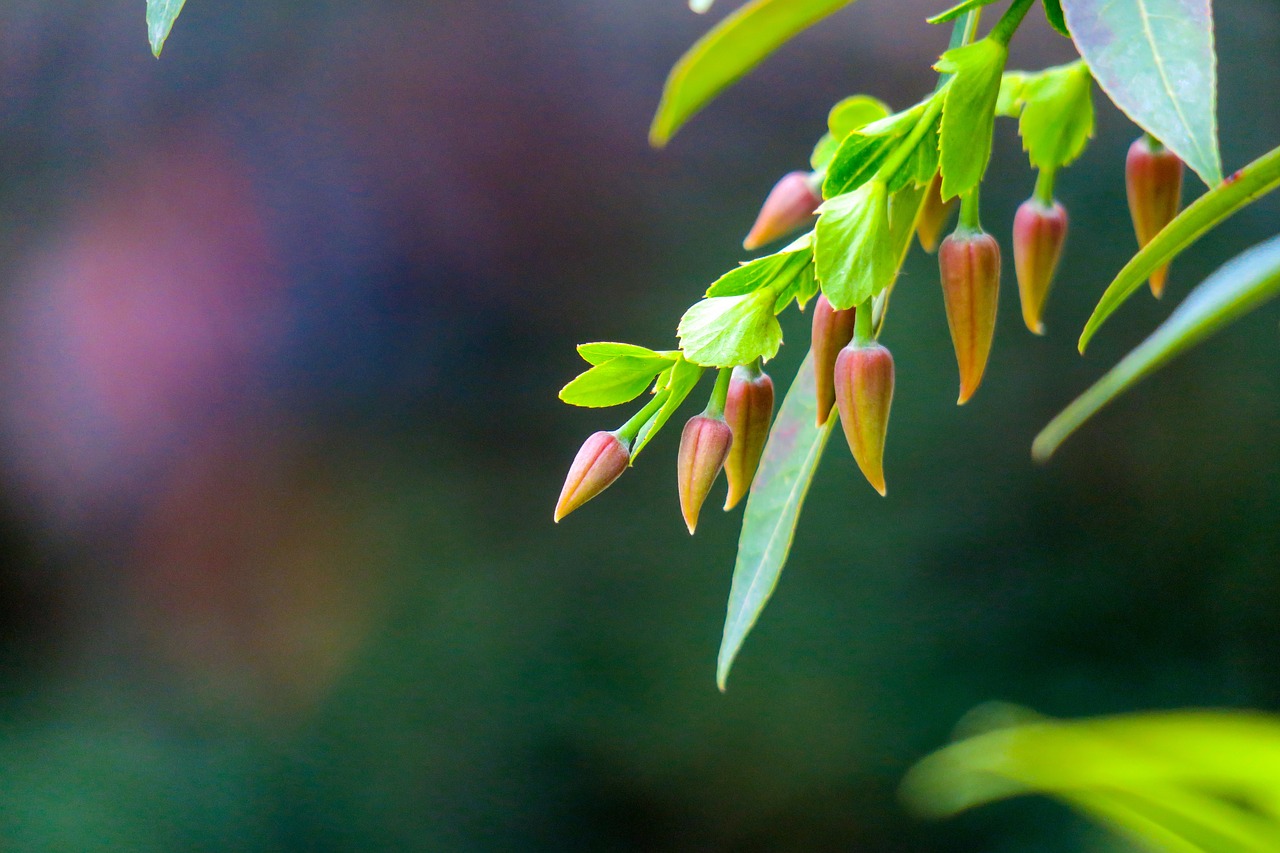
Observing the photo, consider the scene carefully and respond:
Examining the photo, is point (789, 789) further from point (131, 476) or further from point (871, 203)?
point (871, 203)

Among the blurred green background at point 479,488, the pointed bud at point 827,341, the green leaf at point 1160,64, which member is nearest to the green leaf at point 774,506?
the pointed bud at point 827,341

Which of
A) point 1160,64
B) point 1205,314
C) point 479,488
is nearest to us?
point 1160,64

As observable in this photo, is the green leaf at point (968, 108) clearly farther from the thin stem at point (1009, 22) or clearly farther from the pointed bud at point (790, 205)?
the pointed bud at point (790, 205)

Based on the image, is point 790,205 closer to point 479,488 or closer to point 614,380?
point 614,380

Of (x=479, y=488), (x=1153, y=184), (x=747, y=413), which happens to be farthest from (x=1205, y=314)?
(x=479, y=488)

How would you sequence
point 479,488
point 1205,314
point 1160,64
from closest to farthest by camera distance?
point 1160,64, point 1205,314, point 479,488
